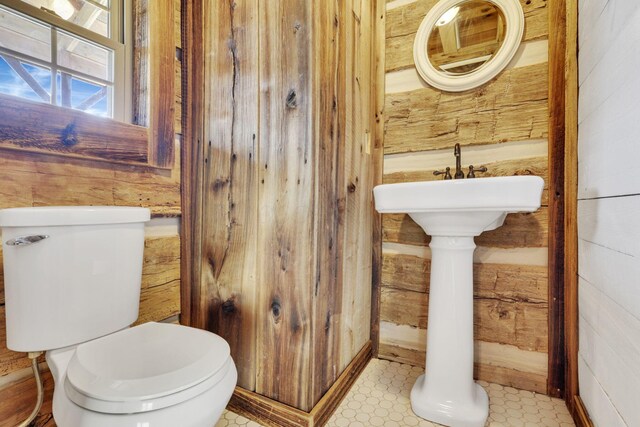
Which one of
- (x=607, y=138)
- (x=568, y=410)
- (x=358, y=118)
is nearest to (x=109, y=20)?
(x=358, y=118)

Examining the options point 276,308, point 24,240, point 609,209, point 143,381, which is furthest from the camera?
point 276,308

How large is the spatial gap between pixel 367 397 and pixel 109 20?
1808 mm

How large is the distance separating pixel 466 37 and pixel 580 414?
60.4 inches

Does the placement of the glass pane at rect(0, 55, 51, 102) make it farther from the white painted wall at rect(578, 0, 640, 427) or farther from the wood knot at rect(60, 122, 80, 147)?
the white painted wall at rect(578, 0, 640, 427)

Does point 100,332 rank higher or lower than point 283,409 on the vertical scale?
higher

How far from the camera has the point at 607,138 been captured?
2.95 ft

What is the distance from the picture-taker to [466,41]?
139 centimetres

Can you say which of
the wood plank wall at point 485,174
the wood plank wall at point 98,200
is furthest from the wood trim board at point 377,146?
the wood plank wall at point 98,200

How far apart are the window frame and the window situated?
54mm

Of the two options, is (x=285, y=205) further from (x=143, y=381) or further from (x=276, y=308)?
(x=143, y=381)

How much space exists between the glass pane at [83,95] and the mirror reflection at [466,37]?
139cm

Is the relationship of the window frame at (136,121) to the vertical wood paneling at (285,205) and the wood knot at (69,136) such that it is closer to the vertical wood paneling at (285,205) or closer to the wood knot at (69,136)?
the wood knot at (69,136)

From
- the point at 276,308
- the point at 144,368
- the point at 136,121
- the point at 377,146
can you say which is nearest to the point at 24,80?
the point at 136,121

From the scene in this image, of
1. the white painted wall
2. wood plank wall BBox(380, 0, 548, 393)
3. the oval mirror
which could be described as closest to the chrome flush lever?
wood plank wall BBox(380, 0, 548, 393)
